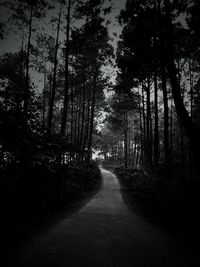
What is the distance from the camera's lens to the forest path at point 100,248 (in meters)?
3.80

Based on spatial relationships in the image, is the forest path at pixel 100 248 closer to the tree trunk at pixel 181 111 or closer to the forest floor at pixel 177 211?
the forest floor at pixel 177 211

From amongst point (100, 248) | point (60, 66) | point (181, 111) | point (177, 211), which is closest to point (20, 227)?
point (100, 248)

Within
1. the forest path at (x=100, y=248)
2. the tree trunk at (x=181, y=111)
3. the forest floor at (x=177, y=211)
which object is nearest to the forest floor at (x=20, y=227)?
the forest path at (x=100, y=248)

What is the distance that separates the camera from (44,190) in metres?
7.80

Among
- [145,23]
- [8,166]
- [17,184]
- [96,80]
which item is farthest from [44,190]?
[96,80]

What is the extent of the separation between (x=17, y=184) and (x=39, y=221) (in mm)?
1752

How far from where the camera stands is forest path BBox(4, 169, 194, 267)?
380 centimetres

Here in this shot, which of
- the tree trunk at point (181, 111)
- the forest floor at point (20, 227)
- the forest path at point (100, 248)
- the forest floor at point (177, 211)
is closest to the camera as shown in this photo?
the forest path at point (100, 248)

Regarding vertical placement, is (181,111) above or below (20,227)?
above

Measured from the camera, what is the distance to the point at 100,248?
14.7 ft

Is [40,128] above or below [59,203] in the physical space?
above

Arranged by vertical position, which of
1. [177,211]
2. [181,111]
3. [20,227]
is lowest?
[20,227]

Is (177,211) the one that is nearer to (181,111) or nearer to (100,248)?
(100,248)

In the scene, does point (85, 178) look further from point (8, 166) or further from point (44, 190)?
point (8, 166)
